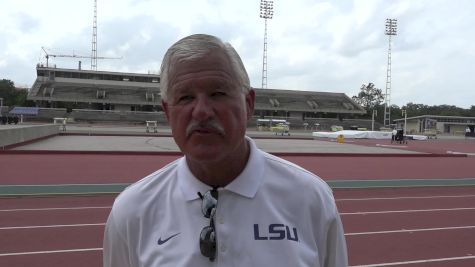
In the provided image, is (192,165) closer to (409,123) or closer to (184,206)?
(184,206)

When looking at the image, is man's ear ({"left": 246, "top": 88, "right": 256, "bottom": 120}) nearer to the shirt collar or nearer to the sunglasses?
the shirt collar

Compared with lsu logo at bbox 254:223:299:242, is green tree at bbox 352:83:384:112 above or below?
above

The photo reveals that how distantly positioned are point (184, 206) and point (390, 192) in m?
11.9

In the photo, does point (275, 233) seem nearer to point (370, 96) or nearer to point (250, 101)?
point (250, 101)

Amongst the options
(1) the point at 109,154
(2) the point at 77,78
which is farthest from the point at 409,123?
(1) the point at 109,154

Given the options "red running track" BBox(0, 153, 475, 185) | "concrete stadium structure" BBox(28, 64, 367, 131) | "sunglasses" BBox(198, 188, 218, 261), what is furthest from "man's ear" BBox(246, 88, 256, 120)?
"concrete stadium structure" BBox(28, 64, 367, 131)

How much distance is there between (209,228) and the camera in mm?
1479

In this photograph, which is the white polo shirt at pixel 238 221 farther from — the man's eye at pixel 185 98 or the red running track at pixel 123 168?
the red running track at pixel 123 168

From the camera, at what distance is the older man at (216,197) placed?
1.47 metres

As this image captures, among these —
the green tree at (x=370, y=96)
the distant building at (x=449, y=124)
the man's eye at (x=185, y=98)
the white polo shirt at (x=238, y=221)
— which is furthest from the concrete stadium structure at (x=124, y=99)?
the man's eye at (x=185, y=98)

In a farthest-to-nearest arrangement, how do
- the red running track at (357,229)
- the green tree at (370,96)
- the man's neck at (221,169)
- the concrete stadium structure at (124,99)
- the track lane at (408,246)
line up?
1. the green tree at (370,96)
2. the concrete stadium structure at (124,99)
3. the track lane at (408,246)
4. the red running track at (357,229)
5. the man's neck at (221,169)

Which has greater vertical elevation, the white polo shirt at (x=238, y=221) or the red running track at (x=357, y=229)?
the white polo shirt at (x=238, y=221)

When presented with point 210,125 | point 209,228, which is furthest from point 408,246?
point 210,125

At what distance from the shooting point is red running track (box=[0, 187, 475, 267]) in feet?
20.8
